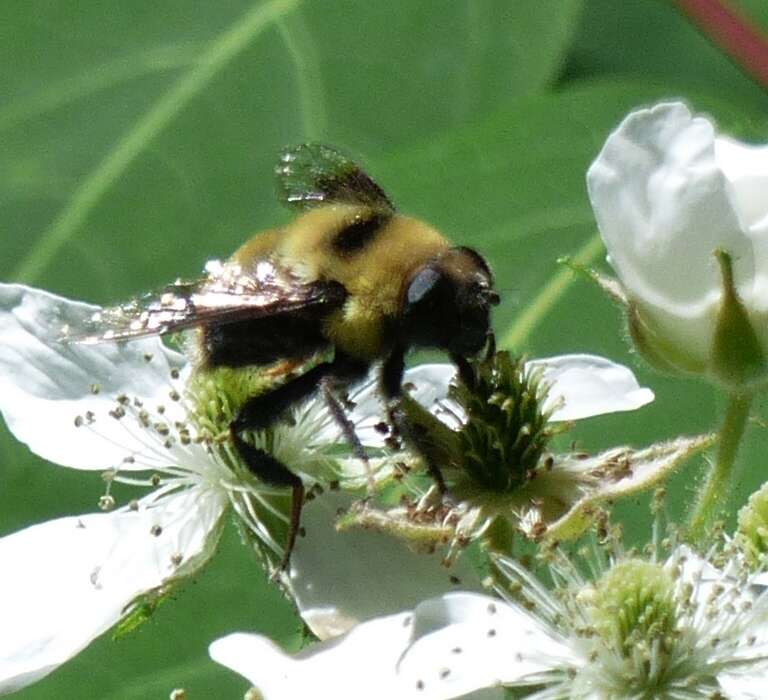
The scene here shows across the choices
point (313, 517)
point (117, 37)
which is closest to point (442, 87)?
point (117, 37)

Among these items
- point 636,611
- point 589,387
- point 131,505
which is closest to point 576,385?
point 589,387

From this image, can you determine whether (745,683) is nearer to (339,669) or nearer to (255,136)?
(339,669)

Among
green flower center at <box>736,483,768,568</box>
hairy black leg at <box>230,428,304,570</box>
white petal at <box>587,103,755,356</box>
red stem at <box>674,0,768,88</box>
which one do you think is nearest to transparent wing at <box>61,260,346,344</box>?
hairy black leg at <box>230,428,304,570</box>

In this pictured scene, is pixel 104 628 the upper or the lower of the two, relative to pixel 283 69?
lower

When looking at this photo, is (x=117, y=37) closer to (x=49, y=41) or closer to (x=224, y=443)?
(x=49, y=41)

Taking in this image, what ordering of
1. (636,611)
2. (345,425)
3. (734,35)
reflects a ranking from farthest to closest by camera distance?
(734,35), (345,425), (636,611)

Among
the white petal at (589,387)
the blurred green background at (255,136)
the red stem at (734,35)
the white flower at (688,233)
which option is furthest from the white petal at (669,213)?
the red stem at (734,35)

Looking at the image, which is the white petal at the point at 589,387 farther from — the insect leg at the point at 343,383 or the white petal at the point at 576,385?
the insect leg at the point at 343,383
